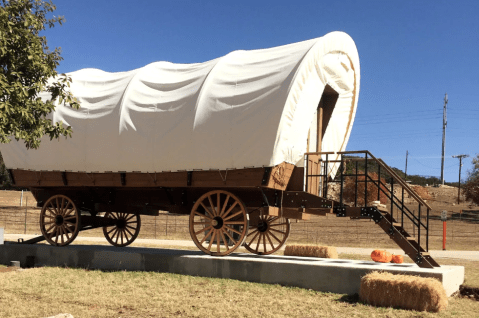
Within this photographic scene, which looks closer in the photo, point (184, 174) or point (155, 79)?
point (184, 174)

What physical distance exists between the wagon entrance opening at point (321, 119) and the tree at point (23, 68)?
20.5 feet

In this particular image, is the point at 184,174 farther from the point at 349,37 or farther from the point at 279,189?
the point at 349,37

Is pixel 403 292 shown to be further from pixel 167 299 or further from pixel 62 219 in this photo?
pixel 62 219

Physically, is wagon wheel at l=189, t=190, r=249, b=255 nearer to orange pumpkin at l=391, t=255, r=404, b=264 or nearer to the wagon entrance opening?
the wagon entrance opening

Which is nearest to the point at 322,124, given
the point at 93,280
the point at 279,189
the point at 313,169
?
the point at 313,169

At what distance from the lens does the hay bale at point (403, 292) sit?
814 centimetres

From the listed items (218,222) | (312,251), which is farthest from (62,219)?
(312,251)

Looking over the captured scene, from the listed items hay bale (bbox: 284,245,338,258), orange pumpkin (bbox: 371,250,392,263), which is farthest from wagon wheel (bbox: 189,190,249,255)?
orange pumpkin (bbox: 371,250,392,263)

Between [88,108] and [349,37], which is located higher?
[349,37]

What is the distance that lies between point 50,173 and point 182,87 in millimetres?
4896

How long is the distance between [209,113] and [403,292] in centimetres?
563

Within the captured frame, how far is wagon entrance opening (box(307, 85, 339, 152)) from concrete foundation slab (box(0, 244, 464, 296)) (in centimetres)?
300

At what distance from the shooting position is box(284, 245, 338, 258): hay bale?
43.7ft

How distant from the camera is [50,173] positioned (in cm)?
1412
